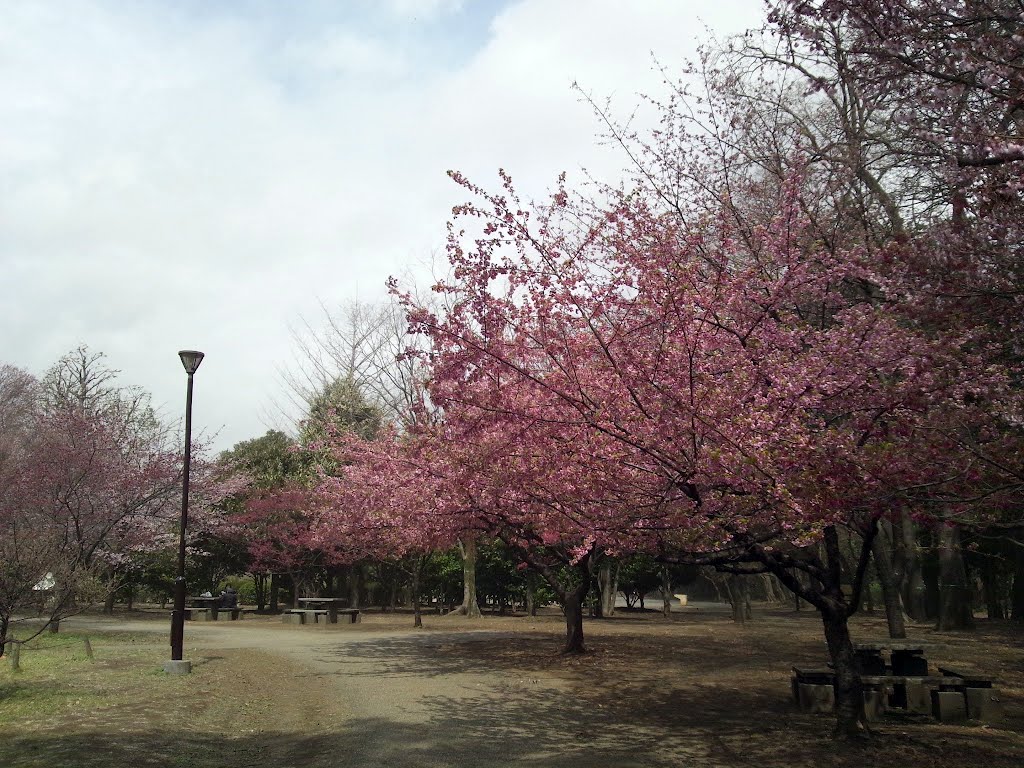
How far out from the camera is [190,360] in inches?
505

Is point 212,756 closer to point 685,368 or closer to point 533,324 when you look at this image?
point 533,324

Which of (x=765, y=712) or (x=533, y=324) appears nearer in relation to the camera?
(x=533, y=324)

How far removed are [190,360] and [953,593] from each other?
1742 centimetres

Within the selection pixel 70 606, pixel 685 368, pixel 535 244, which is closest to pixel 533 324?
pixel 535 244

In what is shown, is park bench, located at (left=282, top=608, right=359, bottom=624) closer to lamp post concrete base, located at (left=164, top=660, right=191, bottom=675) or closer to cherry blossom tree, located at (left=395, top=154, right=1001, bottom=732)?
lamp post concrete base, located at (left=164, top=660, right=191, bottom=675)

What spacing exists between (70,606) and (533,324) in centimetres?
773

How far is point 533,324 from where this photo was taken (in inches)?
Result: 289

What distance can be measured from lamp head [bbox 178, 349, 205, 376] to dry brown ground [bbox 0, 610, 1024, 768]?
4661 millimetres

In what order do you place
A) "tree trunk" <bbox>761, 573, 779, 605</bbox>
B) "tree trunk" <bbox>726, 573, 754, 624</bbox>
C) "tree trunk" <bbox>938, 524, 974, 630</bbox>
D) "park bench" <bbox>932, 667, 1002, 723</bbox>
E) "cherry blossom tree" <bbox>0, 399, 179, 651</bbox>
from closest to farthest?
1. "park bench" <bbox>932, 667, 1002, 723</bbox>
2. "cherry blossom tree" <bbox>0, 399, 179, 651</bbox>
3. "tree trunk" <bbox>938, 524, 974, 630</bbox>
4. "tree trunk" <bbox>726, 573, 754, 624</bbox>
5. "tree trunk" <bbox>761, 573, 779, 605</bbox>

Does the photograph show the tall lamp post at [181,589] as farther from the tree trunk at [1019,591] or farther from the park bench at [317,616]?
the tree trunk at [1019,591]

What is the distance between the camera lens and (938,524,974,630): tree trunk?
18.5 m

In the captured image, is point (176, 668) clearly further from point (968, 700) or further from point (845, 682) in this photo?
point (968, 700)

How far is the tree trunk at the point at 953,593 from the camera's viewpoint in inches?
727

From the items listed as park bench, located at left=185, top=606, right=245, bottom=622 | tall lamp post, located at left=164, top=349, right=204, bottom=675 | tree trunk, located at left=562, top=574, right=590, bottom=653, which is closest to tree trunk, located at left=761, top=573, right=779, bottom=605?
park bench, located at left=185, top=606, right=245, bottom=622
